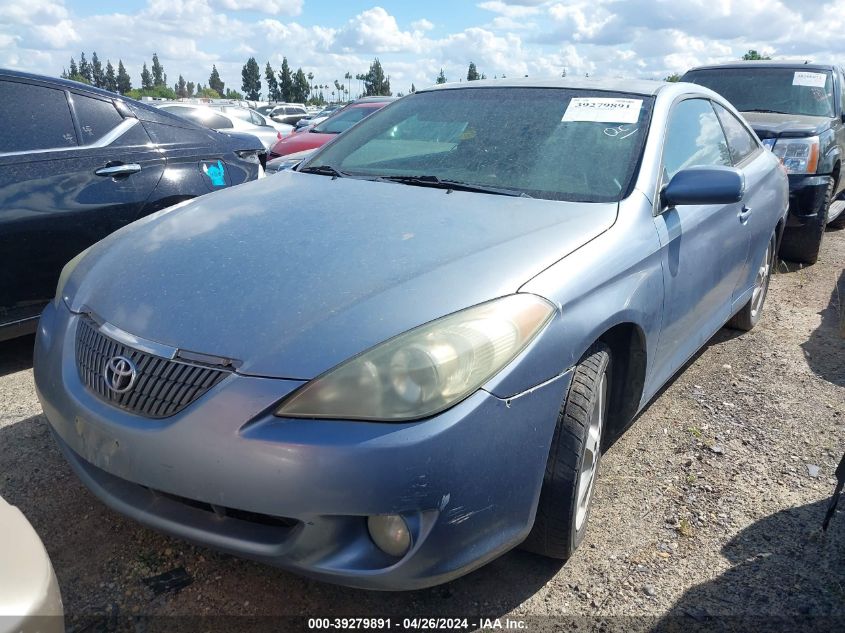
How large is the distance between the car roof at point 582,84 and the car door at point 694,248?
0.53 feet

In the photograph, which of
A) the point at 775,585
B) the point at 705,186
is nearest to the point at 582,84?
the point at 705,186

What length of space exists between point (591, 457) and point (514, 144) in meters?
1.30

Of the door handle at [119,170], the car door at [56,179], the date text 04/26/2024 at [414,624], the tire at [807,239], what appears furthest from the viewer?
the tire at [807,239]

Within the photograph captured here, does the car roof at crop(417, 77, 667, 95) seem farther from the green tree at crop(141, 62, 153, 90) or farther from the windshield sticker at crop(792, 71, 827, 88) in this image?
the green tree at crop(141, 62, 153, 90)

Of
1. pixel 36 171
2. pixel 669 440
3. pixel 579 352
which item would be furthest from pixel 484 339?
pixel 36 171

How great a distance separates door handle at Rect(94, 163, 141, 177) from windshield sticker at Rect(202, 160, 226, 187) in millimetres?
461

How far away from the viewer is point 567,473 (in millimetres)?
2059

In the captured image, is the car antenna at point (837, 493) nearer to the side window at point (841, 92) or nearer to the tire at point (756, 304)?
the tire at point (756, 304)

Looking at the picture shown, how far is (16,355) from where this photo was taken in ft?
12.6

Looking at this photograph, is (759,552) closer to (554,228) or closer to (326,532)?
(554,228)

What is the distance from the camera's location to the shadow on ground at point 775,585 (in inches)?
82.0

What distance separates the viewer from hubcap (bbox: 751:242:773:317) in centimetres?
416

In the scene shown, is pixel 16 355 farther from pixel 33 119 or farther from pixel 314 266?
pixel 314 266

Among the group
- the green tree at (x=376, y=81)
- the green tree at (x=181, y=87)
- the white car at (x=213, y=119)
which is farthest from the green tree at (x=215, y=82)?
the white car at (x=213, y=119)
